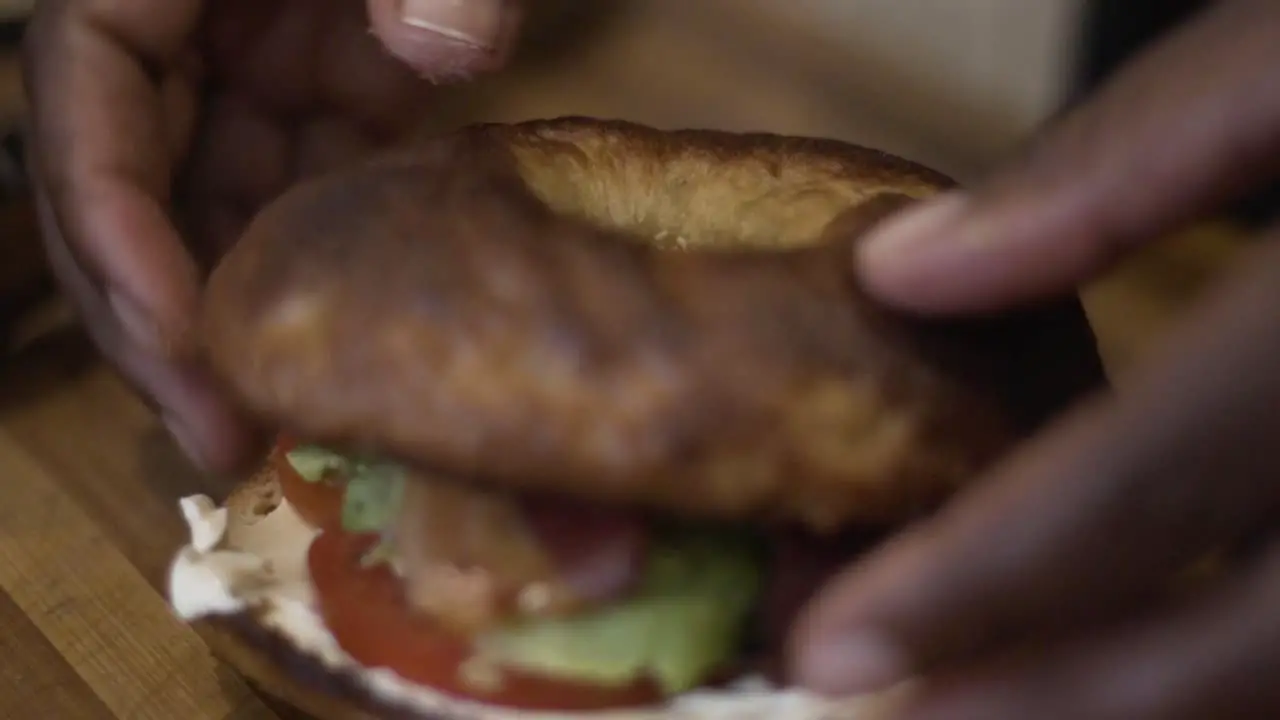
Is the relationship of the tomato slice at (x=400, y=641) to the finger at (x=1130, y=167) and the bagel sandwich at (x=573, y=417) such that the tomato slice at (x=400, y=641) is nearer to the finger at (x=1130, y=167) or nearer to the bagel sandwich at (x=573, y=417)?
the bagel sandwich at (x=573, y=417)

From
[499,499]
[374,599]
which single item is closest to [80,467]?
[374,599]

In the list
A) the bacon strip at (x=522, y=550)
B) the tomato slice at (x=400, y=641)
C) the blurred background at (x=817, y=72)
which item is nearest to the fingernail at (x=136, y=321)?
the tomato slice at (x=400, y=641)

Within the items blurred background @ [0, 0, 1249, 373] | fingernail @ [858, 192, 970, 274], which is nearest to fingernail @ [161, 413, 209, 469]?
blurred background @ [0, 0, 1249, 373]

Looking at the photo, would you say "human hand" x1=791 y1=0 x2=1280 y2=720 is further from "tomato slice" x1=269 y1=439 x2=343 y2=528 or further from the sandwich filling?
"tomato slice" x1=269 y1=439 x2=343 y2=528

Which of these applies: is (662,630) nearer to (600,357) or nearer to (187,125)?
(600,357)

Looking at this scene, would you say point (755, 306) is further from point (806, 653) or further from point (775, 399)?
point (806, 653)

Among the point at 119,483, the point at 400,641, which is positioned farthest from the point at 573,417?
the point at 119,483
